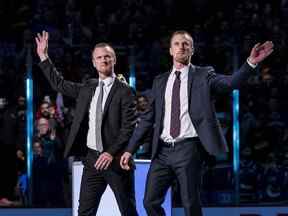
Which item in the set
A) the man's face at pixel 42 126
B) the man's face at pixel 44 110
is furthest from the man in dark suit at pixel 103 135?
the man's face at pixel 44 110

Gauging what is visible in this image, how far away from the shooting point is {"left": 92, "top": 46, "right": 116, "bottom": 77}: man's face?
6227 mm

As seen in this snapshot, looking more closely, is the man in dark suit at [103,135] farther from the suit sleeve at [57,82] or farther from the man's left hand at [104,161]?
the suit sleeve at [57,82]

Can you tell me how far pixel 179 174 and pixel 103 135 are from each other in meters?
0.74

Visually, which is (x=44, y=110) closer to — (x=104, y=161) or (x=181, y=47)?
(x=104, y=161)

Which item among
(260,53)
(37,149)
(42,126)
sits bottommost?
(37,149)

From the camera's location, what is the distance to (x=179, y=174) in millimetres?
5770

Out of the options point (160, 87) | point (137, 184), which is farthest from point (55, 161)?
point (160, 87)

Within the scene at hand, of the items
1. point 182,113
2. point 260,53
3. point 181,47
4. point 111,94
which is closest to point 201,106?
point 182,113

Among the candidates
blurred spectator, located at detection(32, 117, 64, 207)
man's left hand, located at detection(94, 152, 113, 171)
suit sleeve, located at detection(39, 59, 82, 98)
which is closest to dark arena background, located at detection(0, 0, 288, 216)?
blurred spectator, located at detection(32, 117, 64, 207)

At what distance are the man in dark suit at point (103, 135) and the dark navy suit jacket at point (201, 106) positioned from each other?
0.20 m

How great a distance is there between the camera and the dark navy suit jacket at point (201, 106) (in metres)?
5.70

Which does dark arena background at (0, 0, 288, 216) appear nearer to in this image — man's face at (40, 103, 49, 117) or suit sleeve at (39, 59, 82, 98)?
man's face at (40, 103, 49, 117)

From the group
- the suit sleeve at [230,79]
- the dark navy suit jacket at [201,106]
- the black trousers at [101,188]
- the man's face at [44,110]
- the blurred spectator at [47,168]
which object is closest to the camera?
the suit sleeve at [230,79]

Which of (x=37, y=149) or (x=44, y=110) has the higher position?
(x=44, y=110)
